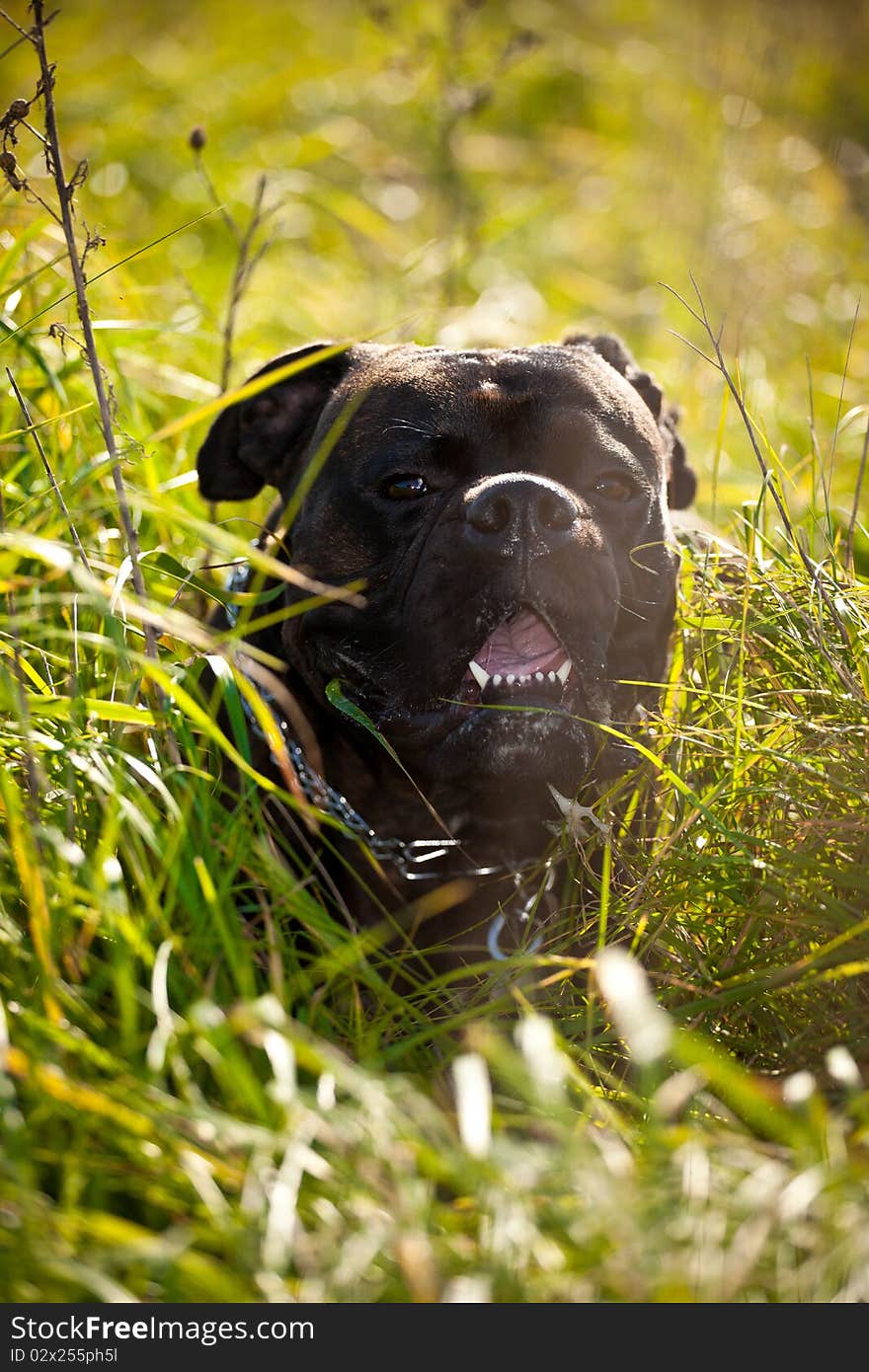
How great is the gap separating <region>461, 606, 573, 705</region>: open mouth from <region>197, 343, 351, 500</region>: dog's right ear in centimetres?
81

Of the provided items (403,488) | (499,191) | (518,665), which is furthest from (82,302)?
(499,191)

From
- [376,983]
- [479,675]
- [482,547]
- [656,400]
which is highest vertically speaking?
[482,547]

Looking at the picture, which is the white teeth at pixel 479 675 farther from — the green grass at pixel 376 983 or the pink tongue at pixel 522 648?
the green grass at pixel 376 983

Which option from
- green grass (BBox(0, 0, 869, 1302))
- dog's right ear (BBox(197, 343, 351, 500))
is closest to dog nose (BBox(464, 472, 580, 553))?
green grass (BBox(0, 0, 869, 1302))

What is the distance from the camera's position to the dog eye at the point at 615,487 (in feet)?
9.45

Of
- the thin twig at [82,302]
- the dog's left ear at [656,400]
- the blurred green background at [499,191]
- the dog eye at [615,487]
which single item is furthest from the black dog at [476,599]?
the blurred green background at [499,191]

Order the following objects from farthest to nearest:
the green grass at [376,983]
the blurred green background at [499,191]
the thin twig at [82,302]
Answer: the blurred green background at [499,191] → the thin twig at [82,302] → the green grass at [376,983]

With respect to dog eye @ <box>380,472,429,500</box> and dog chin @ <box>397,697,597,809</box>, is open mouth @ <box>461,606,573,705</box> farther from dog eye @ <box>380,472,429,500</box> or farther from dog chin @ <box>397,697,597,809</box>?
dog eye @ <box>380,472,429,500</box>

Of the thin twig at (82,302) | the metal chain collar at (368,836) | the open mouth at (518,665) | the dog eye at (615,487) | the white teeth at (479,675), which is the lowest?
the metal chain collar at (368,836)

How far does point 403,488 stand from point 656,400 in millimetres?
919

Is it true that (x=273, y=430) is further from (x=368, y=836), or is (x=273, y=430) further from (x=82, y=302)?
(x=368, y=836)

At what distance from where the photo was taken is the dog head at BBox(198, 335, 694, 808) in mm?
2564

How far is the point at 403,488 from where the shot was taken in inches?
111
